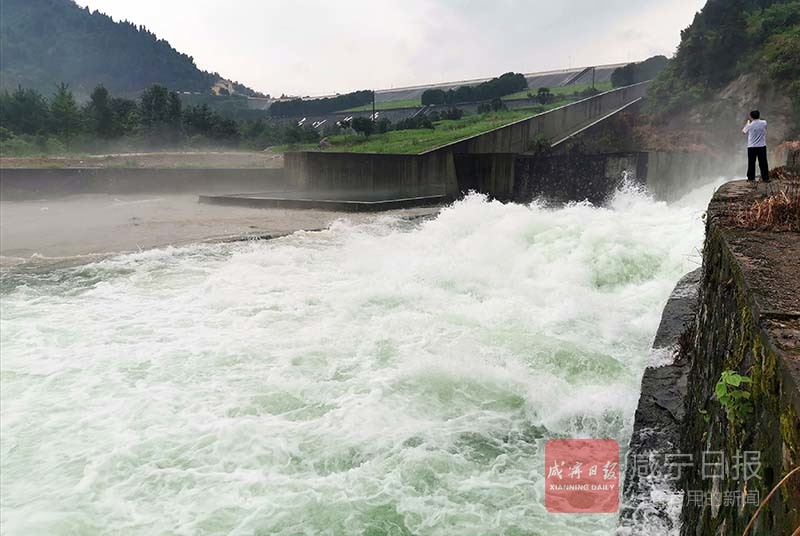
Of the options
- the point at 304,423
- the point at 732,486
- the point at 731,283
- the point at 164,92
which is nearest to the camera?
the point at 732,486

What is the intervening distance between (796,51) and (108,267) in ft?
100

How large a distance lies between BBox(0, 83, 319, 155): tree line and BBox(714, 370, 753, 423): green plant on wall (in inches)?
1350

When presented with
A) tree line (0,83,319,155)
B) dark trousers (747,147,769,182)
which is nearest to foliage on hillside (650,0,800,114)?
dark trousers (747,147,769,182)

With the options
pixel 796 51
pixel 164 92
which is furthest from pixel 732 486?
pixel 164 92

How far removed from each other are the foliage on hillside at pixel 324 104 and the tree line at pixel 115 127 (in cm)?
2270

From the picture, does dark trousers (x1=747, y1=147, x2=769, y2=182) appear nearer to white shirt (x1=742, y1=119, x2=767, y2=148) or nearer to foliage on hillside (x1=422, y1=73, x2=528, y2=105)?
white shirt (x1=742, y1=119, x2=767, y2=148)

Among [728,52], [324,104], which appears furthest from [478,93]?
[728,52]

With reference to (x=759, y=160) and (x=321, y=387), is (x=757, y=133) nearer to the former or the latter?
(x=759, y=160)

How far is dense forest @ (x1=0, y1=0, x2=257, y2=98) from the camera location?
113125 mm

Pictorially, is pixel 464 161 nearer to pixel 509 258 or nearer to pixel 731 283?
pixel 509 258

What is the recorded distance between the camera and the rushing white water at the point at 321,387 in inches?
154

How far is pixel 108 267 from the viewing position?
10.7m

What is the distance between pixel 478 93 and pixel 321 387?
4945 cm

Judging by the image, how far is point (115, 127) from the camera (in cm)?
3553
